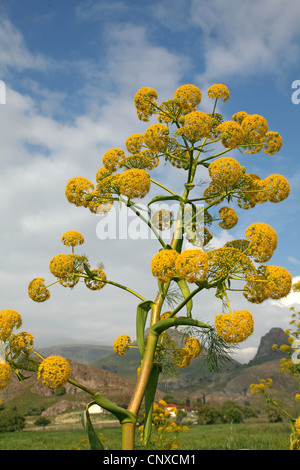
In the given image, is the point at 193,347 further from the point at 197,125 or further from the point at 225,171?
the point at 197,125

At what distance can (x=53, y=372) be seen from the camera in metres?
3.33

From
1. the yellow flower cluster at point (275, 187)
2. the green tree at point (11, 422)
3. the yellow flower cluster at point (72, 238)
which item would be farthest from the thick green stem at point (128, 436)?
the green tree at point (11, 422)

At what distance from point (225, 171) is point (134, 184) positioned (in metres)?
0.90

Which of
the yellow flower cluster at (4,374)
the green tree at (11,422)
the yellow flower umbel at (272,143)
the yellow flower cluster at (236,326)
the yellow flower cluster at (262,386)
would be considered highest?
the yellow flower umbel at (272,143)

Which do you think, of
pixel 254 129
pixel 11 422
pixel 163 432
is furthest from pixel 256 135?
pixel 11 422

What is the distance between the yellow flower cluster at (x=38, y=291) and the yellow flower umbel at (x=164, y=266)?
5.10 ft

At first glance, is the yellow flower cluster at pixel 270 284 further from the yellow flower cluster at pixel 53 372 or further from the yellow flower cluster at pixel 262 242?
the yellow flower cluster at pixel 53 372

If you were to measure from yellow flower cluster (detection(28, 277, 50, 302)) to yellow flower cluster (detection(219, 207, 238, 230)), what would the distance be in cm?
218

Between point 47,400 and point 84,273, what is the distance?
40419 millimetres

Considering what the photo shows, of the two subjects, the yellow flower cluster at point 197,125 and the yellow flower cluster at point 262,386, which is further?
the yellow flower cluster at point 262,386

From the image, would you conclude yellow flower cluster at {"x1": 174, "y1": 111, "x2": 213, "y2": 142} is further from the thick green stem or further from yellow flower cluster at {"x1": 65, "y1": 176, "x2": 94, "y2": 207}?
the thick green stem

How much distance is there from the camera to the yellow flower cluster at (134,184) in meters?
3.84
